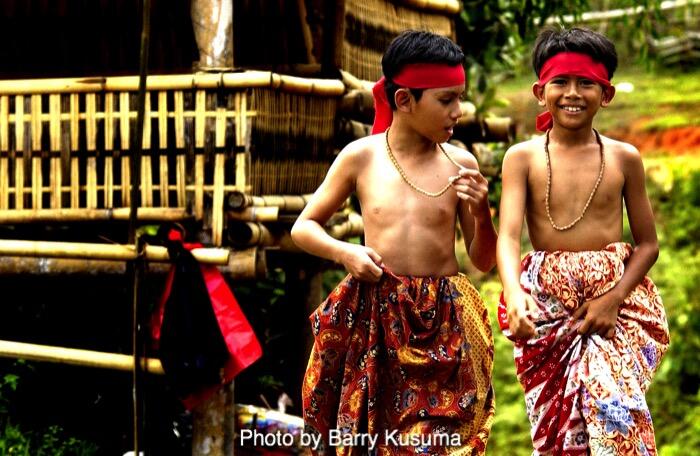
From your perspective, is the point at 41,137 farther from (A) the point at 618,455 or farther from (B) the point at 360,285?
(A) the point at 618,455

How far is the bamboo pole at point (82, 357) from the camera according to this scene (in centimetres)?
759

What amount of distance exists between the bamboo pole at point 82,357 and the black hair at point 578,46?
326 centimetres

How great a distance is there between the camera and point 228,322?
7.51m

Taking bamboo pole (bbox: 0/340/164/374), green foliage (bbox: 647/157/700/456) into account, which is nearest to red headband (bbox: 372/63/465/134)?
bamboo pole (bbox: 0/340/164/374)

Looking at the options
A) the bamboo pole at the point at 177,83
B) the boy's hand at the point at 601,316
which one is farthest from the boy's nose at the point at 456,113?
the bamboo pole at the point at 177,83

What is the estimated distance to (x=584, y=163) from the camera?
5.18 metres

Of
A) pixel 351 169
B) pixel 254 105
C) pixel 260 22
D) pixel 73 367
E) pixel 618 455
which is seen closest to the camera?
pixel 618 455

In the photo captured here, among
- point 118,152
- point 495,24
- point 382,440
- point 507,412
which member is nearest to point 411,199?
point 382,440

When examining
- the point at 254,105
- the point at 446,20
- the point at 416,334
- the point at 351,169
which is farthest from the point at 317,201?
the point at 446,20

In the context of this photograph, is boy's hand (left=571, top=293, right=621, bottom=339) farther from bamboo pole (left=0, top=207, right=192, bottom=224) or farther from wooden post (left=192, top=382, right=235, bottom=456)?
wooden post (left=192, top=382, right=235, bottom=456)

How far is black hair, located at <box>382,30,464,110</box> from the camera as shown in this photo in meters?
5.11

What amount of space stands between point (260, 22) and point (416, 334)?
531 cm

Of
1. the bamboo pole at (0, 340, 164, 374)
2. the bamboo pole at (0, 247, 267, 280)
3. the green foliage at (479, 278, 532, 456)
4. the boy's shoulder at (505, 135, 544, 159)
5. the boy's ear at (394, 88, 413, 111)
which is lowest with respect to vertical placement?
the green foliage at (479, 278, 532, 456)

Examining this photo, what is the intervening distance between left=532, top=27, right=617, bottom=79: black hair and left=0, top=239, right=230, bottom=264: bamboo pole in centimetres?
264
